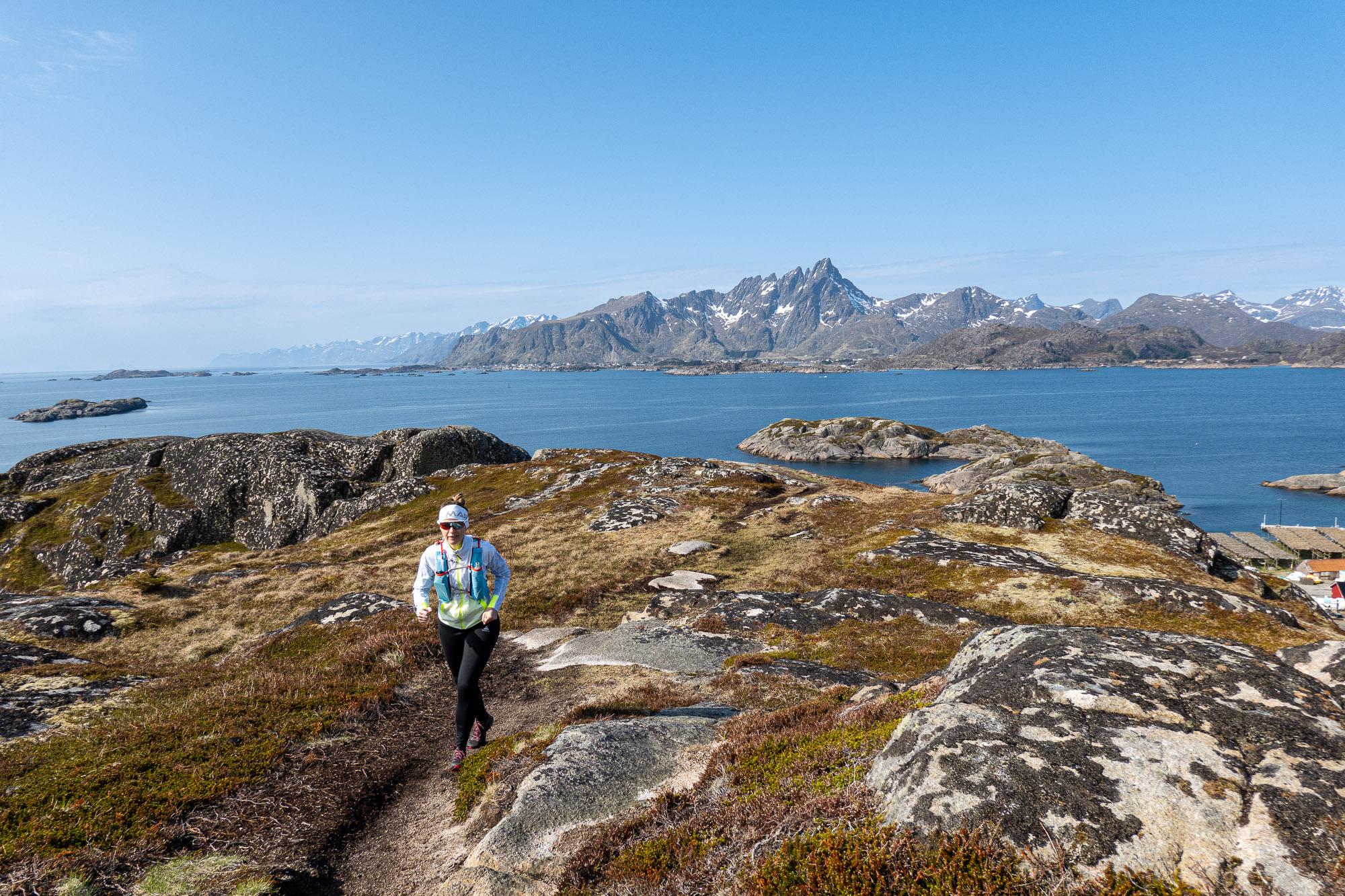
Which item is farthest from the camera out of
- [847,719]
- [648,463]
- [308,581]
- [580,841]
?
[648,463]

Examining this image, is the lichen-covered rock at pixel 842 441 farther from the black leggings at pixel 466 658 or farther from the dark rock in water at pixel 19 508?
the black leggings at pixel 466 658

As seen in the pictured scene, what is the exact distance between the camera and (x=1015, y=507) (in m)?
35.3

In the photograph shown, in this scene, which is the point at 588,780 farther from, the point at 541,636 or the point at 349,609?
the point at 349,609

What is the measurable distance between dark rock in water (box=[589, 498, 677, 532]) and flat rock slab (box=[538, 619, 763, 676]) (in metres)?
19.3

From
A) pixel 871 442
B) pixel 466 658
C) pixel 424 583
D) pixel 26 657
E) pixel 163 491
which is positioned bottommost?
pixel 871 442

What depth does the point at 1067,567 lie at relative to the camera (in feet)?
89.8

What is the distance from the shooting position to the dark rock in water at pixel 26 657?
1534 cm

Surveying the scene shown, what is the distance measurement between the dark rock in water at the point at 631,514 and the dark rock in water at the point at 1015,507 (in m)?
17.8

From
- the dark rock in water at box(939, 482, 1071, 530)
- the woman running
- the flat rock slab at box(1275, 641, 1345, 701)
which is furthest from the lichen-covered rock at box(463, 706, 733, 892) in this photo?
the dark rock in water at box(939, 482, 1071, 530)

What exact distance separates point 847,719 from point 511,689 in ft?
31.1

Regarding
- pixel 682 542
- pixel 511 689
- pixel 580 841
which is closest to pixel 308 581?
pixel 682 542

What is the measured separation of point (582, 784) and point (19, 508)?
254ft

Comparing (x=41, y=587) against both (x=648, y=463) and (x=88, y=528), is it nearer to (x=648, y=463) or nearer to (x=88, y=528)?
(x=88, y=528)

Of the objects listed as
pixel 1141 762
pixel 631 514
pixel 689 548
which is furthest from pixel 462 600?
pixel 631 514
